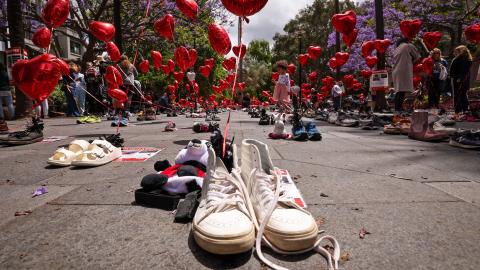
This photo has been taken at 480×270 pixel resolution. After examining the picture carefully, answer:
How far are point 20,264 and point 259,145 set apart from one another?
1.24 meters

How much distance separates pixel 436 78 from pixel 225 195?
9.59 meters

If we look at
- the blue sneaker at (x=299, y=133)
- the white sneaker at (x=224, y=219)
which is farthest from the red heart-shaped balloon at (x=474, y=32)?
the white sneaker at (x=224, y=219)

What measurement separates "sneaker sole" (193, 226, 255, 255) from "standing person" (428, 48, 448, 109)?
957 cm

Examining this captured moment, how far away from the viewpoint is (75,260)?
117 cm

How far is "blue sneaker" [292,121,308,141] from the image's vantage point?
17.0 feet

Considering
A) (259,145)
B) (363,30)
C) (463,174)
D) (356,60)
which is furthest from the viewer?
(356,60)

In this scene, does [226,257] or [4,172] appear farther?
[4,172]

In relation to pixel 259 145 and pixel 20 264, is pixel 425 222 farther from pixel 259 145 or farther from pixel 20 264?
pixel 20 264

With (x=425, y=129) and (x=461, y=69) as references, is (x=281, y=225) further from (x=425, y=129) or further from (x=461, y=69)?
(x=461, y=69)

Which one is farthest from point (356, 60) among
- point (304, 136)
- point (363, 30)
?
point (304, 136)

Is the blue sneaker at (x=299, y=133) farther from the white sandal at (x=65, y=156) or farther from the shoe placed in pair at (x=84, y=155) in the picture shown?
the white sandal at (x=65, y=156)

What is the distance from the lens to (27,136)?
491cm

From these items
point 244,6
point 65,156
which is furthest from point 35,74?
point 244,6

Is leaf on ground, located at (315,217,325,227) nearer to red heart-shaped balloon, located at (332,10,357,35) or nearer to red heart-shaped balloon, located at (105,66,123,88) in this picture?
red heart-shaped balloon, located at (105,66,123,88)
